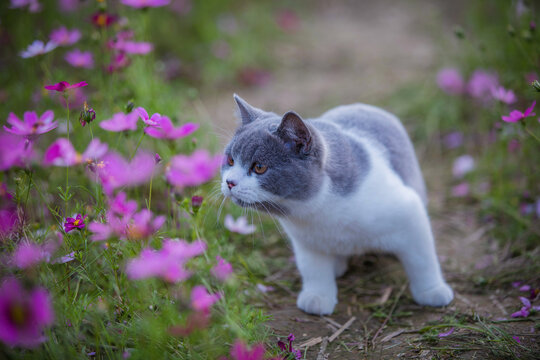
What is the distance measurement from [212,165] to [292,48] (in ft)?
12.5

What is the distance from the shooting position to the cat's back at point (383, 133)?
2.01 m

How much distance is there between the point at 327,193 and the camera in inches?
66.3

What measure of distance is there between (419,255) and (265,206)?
0.73m

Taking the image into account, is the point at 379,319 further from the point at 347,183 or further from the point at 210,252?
the point at 210,252

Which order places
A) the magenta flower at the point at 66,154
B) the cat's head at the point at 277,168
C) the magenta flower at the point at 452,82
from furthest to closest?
the magenta flower at the point at 452,82 → the cat's head at the point at 277,168 → the magenta flower at the point at 66,154

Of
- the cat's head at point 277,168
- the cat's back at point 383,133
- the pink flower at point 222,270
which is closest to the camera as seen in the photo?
the pink flower at point 222,270

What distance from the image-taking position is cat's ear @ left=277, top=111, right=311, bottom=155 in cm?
156

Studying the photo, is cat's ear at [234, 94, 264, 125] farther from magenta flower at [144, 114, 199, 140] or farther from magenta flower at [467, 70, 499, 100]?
magenta flower at [467, 70, 499, 100]

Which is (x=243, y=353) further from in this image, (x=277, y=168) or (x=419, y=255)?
(x=419, y=255)

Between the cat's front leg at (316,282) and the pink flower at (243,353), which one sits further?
the cat's front leg at (316,282)

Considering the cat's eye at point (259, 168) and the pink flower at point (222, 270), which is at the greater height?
the cat's eye at point (259, 168)

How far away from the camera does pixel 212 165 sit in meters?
1.81

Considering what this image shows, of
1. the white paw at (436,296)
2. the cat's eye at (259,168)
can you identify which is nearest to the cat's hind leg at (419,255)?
the white paw at (436,296)

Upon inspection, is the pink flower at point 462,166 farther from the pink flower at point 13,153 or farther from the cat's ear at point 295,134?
the pink flower at point 13,153
